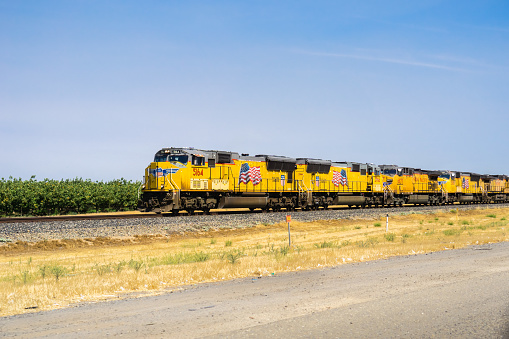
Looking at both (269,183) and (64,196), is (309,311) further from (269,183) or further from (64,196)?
(64,196)

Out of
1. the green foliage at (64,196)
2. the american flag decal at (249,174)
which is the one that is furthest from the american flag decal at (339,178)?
the green foliage at (64,196)

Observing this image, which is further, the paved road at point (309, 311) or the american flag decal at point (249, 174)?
the american flag decal at point (249, 174)

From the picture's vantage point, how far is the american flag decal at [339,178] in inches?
1766

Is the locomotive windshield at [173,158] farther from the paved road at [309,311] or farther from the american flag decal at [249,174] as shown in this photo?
the paved road at [309,311]

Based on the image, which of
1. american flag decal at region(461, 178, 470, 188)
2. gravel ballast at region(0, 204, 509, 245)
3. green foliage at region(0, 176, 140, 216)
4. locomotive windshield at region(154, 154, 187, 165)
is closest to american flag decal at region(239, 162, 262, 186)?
gravel ballast at region(0, 204, 509, 245)

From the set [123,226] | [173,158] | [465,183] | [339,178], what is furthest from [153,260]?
[465,183]

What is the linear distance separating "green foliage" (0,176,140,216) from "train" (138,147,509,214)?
16911 mm

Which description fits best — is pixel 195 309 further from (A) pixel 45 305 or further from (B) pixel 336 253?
(B) pixel 336 253

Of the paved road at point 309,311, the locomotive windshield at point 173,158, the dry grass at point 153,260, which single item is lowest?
the dry grass at point 153,260

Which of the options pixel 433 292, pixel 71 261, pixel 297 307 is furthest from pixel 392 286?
pixel 71 261

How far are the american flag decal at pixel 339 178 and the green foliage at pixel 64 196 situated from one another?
21.6m

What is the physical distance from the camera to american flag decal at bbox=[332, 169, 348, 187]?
44856mm

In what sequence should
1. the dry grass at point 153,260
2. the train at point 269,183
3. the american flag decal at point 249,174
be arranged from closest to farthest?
the dry grass at point 153,260 < the train at point 269,183 < the american flag decal at point 249,174

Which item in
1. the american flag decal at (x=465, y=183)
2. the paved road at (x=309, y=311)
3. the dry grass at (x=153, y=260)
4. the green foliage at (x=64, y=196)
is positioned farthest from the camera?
the american flag decal at (x=465, y=183)
